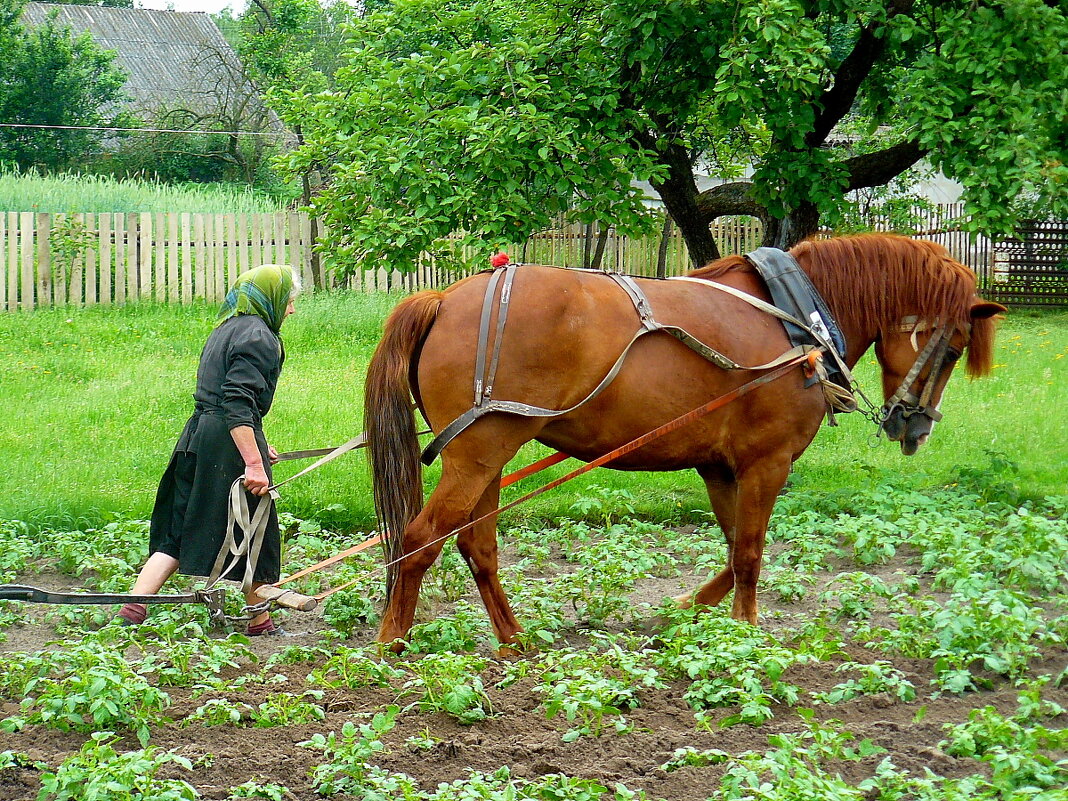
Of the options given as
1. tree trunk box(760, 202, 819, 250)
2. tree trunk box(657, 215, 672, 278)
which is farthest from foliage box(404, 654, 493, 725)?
tree trunk box(657, 215, 672, 278)

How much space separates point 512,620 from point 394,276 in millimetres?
12371

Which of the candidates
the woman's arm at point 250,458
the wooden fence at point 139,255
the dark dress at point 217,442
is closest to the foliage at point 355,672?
the woman's arm at point 250,458

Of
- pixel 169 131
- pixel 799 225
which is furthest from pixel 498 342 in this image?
pixel 169 131

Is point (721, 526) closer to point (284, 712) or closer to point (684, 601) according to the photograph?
point (684, 601)

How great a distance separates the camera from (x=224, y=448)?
5.22 meters

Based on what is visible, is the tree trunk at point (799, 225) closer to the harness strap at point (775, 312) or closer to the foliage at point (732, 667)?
the harness strap at point (775, 312)

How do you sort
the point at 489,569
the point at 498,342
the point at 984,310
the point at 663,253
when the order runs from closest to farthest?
the point at 498,342 → the point at 489,569 → the point at 984,310 → the point at 663,253

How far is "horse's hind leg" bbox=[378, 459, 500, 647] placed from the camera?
15.5ft

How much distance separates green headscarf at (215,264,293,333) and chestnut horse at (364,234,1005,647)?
2.29ft

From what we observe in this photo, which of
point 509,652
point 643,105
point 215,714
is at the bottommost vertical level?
point 509,652

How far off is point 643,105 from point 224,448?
13.1 feet

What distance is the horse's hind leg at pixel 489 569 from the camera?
16.5ft

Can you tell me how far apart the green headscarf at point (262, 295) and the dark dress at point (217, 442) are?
49 millimetres

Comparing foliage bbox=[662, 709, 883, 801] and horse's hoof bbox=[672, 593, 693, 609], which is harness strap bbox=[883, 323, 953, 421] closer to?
horse's hoof bbox=[672, 593, 693, 609]
